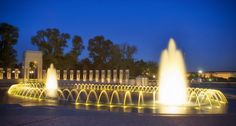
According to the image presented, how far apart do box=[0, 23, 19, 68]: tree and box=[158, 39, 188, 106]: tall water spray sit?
4022 cm

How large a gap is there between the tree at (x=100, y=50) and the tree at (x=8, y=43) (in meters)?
18.1

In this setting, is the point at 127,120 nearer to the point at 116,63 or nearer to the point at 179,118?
the point at 179,118

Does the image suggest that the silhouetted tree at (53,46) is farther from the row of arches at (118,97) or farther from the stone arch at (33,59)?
the row of arches at (118,97)

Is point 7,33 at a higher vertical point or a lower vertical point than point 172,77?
higher

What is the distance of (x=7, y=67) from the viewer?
54.8m

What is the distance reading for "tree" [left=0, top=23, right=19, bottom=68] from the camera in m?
54.5

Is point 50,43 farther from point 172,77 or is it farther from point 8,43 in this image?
point 172,77

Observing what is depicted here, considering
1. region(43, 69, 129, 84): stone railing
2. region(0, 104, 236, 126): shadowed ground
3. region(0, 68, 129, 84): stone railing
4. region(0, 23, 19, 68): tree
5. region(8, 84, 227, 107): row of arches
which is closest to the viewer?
region(0, 104, 236, 126): shadowed ground

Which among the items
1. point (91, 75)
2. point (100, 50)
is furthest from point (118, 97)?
point (100, 50)

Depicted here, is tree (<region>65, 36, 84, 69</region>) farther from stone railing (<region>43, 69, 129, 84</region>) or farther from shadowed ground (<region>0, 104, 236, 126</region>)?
shadowed ground (<region>0, 104, 236, 126</region>)

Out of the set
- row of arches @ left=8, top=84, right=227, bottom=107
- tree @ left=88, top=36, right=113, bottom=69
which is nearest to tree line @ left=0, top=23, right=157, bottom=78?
tree @ left=88, top=36, right=113, bottom=69

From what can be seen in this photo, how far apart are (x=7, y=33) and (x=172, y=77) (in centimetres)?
4279

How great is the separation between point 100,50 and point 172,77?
162ft

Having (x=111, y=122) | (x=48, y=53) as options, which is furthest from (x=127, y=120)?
(x=48, y=53)
